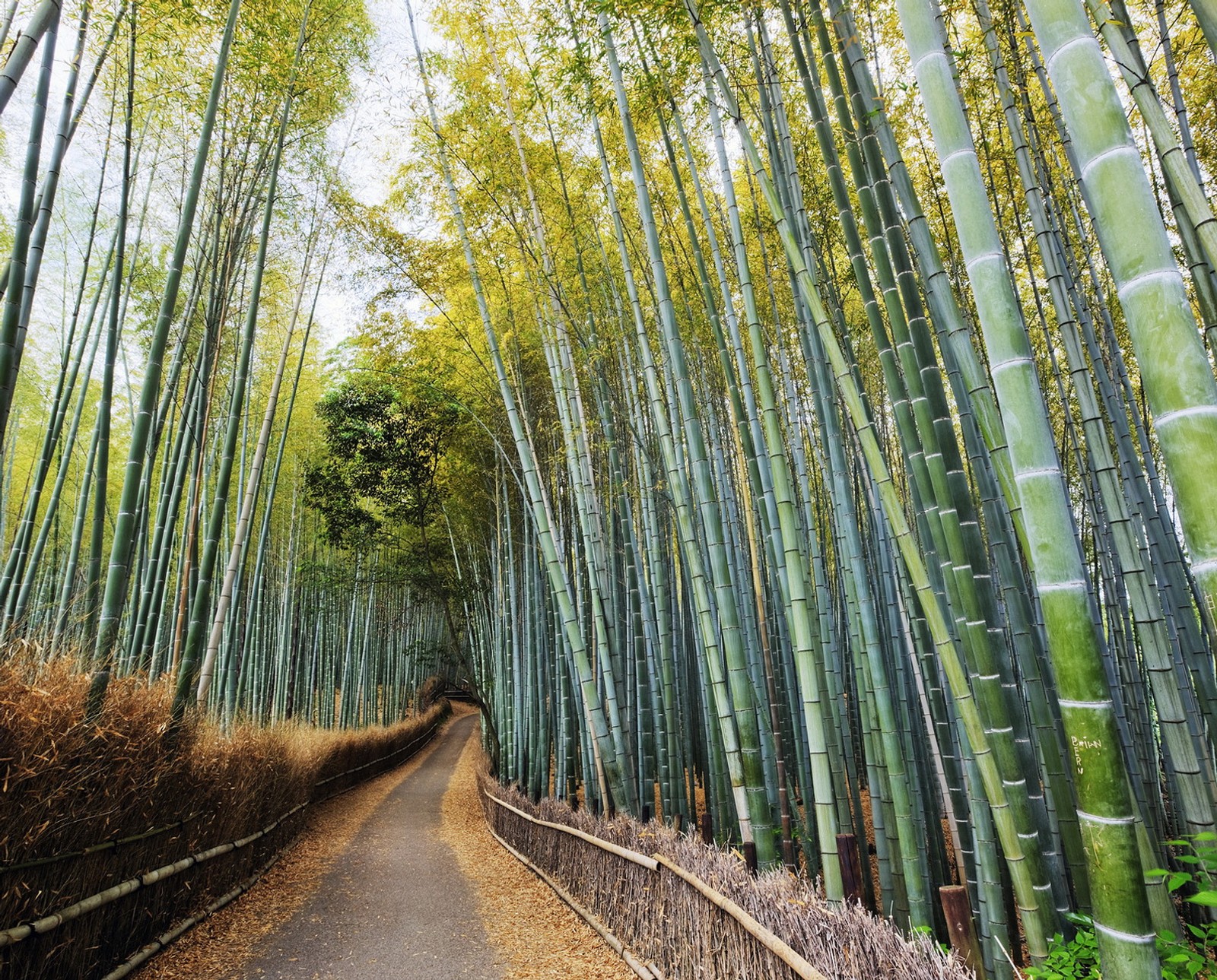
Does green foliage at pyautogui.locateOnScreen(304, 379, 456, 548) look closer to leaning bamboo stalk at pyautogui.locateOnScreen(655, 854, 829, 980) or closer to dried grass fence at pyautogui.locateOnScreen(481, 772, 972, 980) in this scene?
dried grass fence at pyautogui.locateOnScreen(481, 772, 972, 980)

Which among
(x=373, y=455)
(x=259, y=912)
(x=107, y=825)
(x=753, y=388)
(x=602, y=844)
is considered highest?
Result: (x=373, y=455)

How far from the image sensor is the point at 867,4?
224 centimetres

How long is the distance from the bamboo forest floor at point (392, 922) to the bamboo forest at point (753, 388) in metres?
0.78

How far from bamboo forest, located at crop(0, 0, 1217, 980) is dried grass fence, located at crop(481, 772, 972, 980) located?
13cm

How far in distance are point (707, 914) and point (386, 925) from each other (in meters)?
2.26

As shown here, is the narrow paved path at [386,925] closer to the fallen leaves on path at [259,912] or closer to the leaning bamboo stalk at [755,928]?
the fallen leaves on path at [259,912]

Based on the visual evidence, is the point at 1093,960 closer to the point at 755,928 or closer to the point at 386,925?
the point at 755,928

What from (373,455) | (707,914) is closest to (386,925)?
(707,914)

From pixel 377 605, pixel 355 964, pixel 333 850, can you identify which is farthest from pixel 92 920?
pixel 377 605

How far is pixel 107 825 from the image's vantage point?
258cm

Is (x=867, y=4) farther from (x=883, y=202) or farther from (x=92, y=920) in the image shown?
(x=92, y=920)

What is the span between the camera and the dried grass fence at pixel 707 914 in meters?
1.53

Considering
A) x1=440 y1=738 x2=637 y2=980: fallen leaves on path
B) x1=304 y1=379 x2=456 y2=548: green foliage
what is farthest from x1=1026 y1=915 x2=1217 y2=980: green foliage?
x1=304 y1=379 x2=456 y2=548: green foliage

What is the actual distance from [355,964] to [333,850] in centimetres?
265
